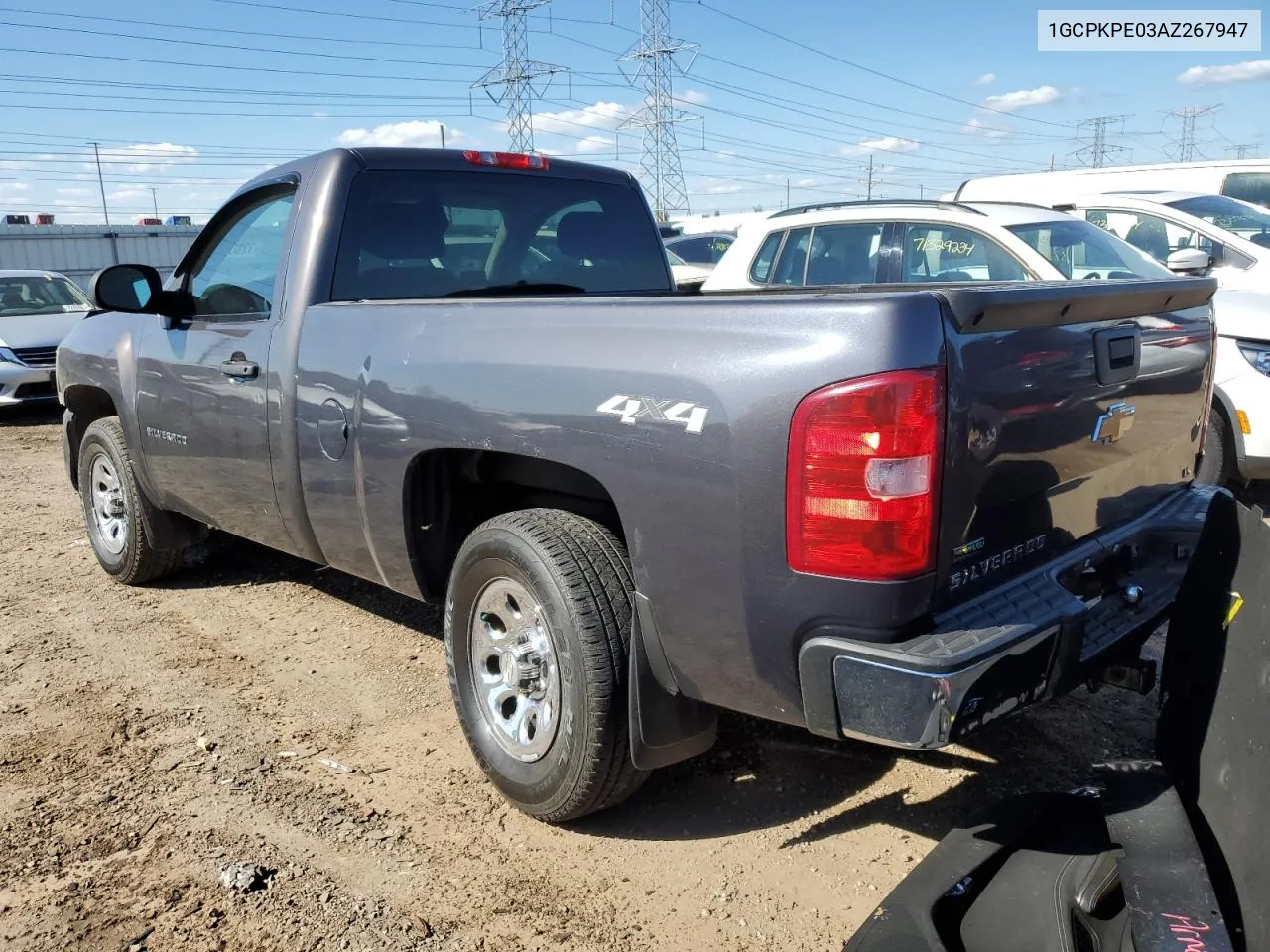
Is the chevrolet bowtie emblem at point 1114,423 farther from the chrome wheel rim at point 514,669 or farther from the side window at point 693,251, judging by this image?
the side window at point 693,251

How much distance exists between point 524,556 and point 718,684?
0.67 metres

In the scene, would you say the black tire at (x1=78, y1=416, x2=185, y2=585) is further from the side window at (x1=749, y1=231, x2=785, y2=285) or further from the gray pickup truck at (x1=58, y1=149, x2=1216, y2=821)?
the side window at (x1=749, y1=231, x2=785, y2=285)

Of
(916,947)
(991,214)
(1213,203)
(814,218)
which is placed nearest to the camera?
(916,947)

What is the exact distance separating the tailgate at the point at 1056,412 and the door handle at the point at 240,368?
2561 mm

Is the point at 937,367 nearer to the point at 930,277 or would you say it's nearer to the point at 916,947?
the point at 916,947

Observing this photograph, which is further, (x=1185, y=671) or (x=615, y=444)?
(x=615, y=444)

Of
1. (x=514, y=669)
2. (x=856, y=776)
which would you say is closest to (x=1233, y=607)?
(x=856, y=776)

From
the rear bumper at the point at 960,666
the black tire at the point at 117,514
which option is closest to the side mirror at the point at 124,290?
the black tire at the point at 117,514

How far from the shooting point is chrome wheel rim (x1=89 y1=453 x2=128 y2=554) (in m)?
5.07

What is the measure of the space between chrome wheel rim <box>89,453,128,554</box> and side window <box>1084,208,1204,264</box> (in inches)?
277

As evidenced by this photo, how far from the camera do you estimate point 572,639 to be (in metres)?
2.62

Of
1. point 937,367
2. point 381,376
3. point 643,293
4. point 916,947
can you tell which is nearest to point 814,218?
point 643,293

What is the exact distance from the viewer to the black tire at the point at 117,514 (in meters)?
4.82

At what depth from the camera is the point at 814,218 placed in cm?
673
